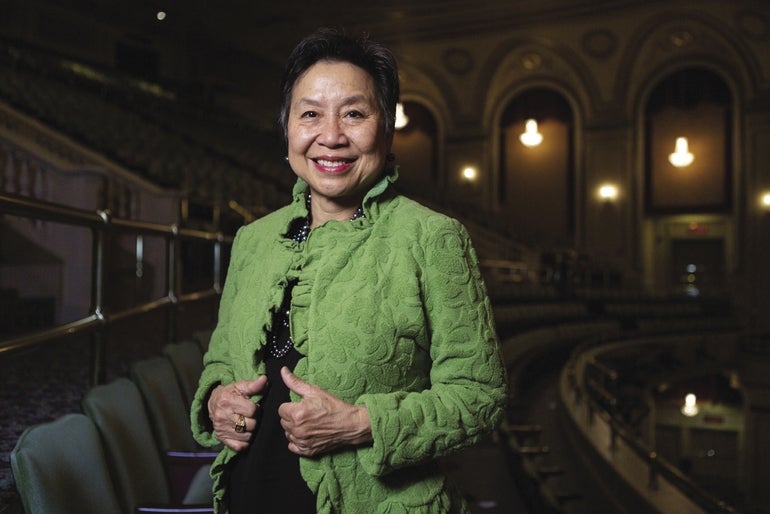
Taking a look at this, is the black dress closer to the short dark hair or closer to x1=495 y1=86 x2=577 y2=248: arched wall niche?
the short dark hair

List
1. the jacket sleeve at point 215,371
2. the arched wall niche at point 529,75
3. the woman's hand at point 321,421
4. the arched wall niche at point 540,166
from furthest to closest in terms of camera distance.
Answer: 1. the arched wall niche at point 540,166
2. the arched wall niche at point 529,75
3. the jacket sleeve at point 215,371
4. the woman's hand at point 321,421

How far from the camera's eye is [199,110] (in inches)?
626

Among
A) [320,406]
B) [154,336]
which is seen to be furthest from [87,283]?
[320,406]

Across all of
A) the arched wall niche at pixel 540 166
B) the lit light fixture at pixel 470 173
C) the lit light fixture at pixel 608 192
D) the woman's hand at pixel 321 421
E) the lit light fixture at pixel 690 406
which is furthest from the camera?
the lit light fixture at pixel 470 173

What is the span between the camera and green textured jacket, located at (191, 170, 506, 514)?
3.43ft

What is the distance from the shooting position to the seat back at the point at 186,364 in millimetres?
2111

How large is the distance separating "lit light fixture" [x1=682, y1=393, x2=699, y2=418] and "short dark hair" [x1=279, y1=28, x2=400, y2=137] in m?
9.19

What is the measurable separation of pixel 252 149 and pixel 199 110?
242cm

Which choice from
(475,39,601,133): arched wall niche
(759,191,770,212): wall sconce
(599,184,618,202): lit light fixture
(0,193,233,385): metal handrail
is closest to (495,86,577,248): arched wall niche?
(475,39,601,133): arched wall niche

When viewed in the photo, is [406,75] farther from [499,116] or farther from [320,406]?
[320,406]

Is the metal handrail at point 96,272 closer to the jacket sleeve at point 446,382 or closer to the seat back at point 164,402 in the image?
the seat back at point 164,402

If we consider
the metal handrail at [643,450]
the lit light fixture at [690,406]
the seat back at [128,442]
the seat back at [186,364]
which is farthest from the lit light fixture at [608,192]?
the seat back at [128,442]

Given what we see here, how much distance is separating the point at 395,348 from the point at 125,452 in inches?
31.8

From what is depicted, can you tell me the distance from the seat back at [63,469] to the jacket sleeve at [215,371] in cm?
22
